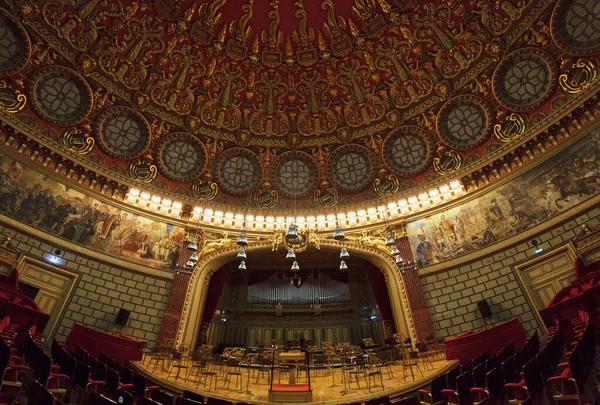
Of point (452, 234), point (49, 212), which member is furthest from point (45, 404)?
point (452, 234)

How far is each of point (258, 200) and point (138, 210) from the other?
7.38 metres

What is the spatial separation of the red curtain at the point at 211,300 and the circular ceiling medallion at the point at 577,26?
21329 mm

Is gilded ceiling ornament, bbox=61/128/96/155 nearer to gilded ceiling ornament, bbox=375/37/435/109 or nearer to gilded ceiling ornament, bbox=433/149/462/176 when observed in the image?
gilded ceiling ornament, bbox=375/37/435/109

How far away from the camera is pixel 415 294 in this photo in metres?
16.5

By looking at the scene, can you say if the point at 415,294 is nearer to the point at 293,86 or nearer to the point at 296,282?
the point at 296,282

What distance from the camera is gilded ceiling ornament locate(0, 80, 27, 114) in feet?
50.1

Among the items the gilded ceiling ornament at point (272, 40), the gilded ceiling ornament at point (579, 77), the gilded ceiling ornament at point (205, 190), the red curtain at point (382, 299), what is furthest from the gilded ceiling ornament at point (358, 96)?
the gilded ceiling ornament at point (205, 190)

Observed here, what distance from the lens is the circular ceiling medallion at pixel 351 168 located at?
21719 millimetres

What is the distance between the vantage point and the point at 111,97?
18.5m

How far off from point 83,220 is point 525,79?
78.3 feet

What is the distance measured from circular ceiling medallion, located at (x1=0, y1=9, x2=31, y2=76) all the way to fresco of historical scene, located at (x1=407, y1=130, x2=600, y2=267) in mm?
21836

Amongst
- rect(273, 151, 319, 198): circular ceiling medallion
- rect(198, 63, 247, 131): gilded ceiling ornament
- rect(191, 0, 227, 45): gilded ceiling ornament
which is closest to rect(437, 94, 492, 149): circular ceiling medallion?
rect(273, 151, 319, 198): circular ceiling medallion

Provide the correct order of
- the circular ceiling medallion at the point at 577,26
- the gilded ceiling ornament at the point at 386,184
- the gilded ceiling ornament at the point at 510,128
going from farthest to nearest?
the gilded ceiling ornament at the point at 386,184 → the gilded ceiling ornament at the point at 510,128 → the circular ceiling medallion at the point at 577,26

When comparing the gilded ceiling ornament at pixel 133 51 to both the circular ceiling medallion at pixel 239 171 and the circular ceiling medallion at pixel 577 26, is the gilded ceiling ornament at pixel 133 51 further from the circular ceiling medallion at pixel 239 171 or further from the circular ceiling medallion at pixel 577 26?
the circular ceiling medallion at pixel 577 26
